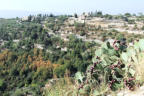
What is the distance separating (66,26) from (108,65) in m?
50.0

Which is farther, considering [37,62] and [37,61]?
[37,61]

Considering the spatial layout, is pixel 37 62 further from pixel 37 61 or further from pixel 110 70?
pixel 110 70

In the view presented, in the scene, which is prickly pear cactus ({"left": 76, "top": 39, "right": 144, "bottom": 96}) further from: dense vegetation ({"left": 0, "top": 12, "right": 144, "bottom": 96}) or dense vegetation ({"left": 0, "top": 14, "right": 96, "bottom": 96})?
dense vegetation ({"left": 0, "top": 14, "right": 96, "bottom": 96})

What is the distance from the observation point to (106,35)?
39.1 m

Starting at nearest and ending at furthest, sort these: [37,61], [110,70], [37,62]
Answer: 1. [110,70]
2. [37,62]
3. [37,61]

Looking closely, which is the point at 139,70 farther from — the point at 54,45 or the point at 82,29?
→ the point at 82,29

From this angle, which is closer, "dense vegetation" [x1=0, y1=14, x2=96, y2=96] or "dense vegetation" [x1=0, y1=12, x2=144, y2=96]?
"dense vegetation" [x1=0, y1=12, x2=144, y2=96]

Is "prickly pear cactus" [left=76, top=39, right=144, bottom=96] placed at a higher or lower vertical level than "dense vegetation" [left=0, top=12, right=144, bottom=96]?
Answer: higher

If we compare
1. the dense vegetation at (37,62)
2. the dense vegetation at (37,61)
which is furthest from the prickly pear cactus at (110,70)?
the dense vegetation at (37,62)

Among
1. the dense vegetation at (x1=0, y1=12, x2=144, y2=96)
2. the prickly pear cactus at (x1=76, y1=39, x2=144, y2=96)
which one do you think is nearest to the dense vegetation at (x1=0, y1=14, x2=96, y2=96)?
the dense vegetation at (x1=0, y1=12, x2=144, y2=96)

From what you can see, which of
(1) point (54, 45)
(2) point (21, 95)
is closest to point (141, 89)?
(2) point (21, 95)

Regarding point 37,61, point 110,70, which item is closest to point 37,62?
point 37,61

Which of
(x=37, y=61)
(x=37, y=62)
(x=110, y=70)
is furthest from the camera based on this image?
(x=37, y=61)

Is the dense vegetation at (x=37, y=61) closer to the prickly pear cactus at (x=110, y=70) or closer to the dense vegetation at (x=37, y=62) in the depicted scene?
the dense vegetation at (x=37, y=62)
